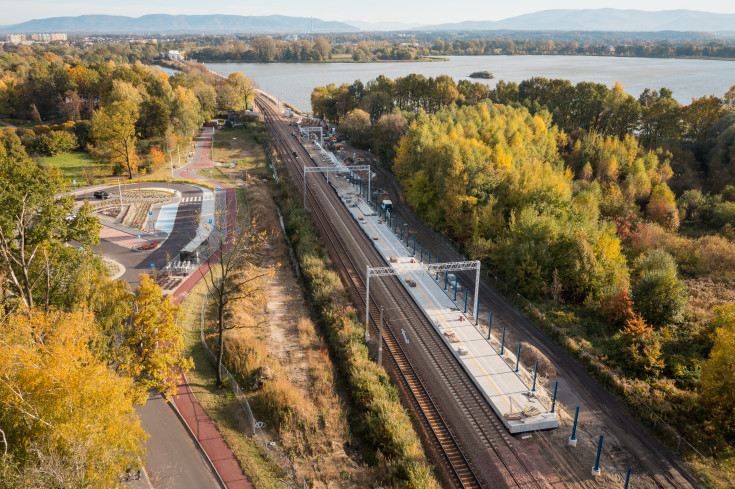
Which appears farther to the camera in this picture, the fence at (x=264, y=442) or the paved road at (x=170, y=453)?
the fence at (x=264, y=442)

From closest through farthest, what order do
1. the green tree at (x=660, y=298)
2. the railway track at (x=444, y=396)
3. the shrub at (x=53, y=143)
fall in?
1. the railway track at (x=444, y=396)
2. the green tree at (x=660, y=298)
3. the shrub at (x=53, y=143)

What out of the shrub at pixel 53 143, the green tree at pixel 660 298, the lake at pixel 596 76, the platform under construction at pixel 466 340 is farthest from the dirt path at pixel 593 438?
the lake at pixel 596 76

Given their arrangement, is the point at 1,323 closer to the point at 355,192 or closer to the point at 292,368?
the point at 292,368

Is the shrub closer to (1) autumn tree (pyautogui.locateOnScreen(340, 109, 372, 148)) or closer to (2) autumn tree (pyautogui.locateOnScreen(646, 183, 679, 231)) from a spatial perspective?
(1) autumn tree (pyautogui.locateOnScreen(340, 109, 372, 148))

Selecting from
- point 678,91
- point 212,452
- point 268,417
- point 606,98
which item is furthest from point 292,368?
point 678,91

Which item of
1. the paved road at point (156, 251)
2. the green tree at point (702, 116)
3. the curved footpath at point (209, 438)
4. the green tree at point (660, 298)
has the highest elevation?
the green tree at point (702, 116)

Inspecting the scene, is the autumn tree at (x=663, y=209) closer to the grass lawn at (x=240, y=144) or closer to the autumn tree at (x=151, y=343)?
the autumn tree at (x=151, y=343)
